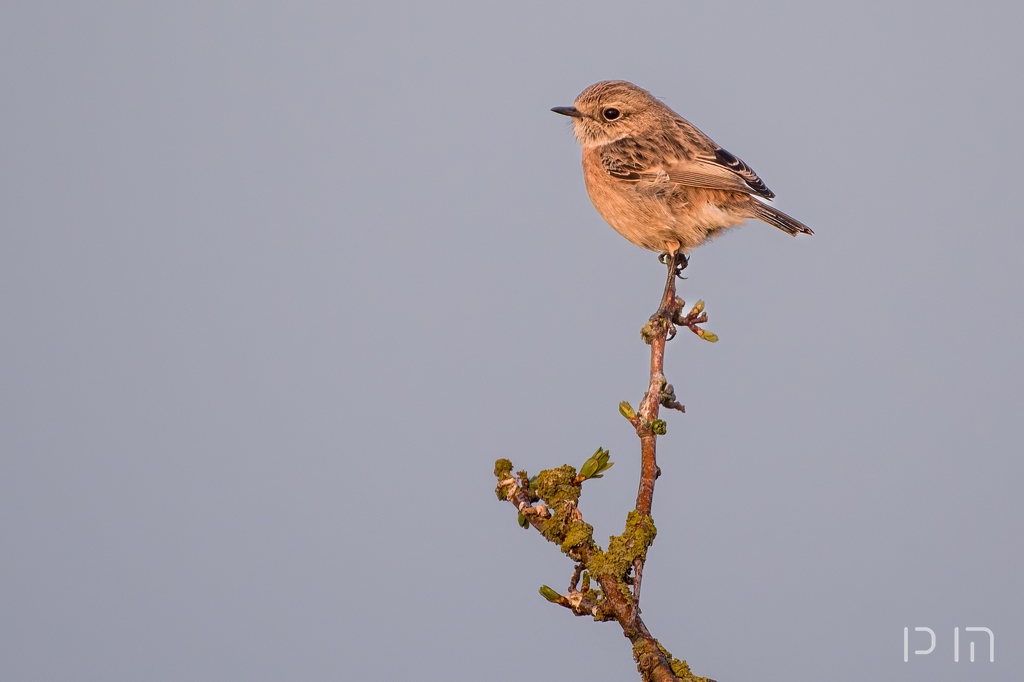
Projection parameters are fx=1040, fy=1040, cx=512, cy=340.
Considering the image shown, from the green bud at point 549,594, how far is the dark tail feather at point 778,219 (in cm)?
405

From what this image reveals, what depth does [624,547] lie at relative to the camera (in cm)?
384

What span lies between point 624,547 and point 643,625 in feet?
0.95

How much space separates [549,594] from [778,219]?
4175 mm

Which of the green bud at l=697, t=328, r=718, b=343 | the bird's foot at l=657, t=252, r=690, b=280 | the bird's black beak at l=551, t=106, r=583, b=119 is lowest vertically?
the green bud at l=697, t=328, r=718, b=343

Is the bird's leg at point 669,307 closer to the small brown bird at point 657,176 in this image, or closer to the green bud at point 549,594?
the small brown bird at point 657,176

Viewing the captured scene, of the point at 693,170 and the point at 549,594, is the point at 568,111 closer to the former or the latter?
the point at 693,170

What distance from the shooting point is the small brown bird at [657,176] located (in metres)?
7.25

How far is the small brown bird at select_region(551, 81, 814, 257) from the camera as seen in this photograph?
23.8 feet

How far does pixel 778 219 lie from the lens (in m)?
7.16

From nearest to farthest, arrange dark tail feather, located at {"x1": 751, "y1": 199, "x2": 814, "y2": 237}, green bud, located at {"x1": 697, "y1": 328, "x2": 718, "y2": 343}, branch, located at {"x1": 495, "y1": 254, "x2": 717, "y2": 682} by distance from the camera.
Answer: branch, located at {"x1": 495, "y1": 254, "x2": 717, "y2": 682} < green bud, located at {"x1": 697, "y1": 328, "x2": 718, "y2": 343} < dark tail feather, located at {"x1": 751, "y1": 199, "x2": 814, "y2": 237}

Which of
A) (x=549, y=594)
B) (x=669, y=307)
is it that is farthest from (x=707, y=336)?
(x=549, y=594)

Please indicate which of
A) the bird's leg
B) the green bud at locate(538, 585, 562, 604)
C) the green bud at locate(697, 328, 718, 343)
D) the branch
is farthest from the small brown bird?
the green bud at locate(538, 585, 562, 604)

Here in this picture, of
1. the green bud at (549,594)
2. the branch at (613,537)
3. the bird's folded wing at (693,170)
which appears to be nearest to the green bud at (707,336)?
the branch at (613,537)

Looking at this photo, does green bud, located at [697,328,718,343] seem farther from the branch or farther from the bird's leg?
the branch
